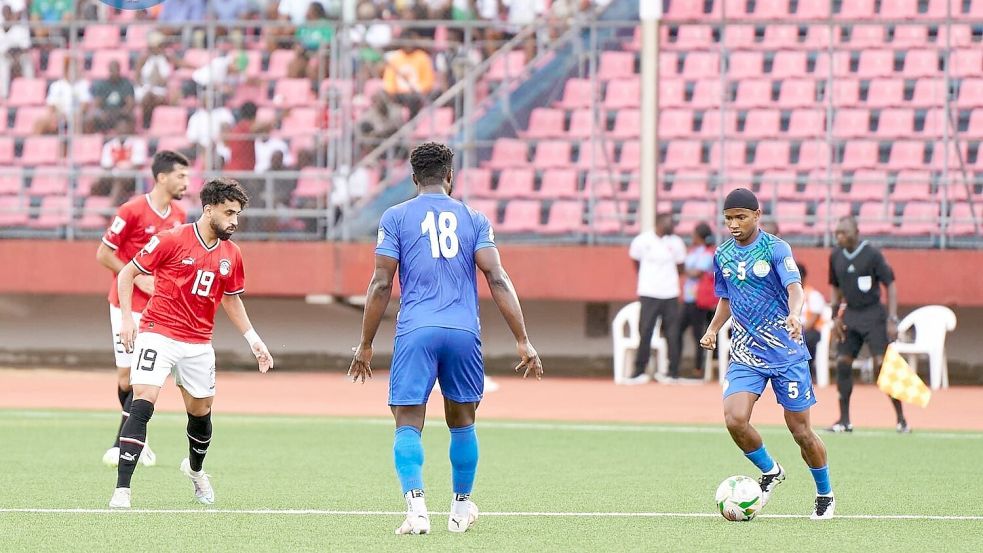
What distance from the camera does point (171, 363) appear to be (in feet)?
30.7

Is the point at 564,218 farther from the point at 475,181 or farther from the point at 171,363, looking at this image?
the point at 171,363

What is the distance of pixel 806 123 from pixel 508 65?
14.5 ft

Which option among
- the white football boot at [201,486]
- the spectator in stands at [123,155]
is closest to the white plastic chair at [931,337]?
the spectator in stands at [123,155]

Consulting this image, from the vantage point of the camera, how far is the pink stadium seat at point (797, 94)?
76.1ft

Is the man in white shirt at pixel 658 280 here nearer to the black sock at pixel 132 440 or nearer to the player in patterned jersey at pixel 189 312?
the player in patterned jersey at pixel 189 312

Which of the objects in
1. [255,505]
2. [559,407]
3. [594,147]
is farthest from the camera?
[594,147]

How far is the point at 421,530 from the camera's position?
26.2 ft

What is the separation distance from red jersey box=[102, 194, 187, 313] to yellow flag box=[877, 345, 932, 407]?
20.9 ft

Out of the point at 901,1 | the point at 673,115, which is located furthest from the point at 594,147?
the point at 901,1

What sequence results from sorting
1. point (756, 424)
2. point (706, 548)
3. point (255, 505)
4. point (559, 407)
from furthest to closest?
point (559, 407) < point (756, 424) < point (255, 505) < point (706, 548)

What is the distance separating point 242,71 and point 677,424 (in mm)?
10395

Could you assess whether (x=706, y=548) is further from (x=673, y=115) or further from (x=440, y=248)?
(x=673, y=115)

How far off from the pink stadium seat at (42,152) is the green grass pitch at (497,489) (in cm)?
818

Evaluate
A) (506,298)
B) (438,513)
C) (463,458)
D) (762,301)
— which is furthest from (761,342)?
(438,513)
